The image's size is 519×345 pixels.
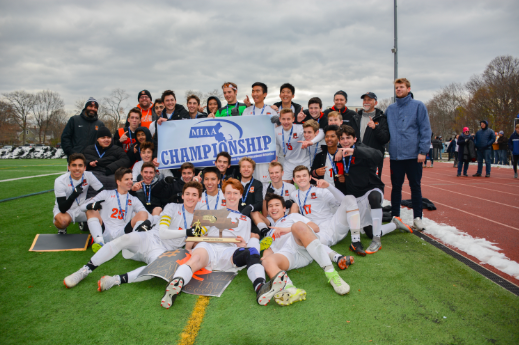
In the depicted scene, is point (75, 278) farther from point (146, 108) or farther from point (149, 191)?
point (146, 108)

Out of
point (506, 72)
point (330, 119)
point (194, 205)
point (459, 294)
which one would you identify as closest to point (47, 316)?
point (194, 205)

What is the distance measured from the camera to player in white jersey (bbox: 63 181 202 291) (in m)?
3.13

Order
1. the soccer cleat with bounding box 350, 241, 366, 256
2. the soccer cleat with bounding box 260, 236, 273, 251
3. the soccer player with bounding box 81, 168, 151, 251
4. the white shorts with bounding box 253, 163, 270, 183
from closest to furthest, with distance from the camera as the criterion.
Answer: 1. the soccer cleat with bounding box 260, 236, 273, 251
2. the soccer cleat with bounding box 350, 241, 366, 256
3. the soccer player with bounding box 81, 168, 151, 251
4. the white shorts with bounding box 253, 163, 270, 183

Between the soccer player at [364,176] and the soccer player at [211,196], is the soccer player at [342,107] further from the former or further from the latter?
the soccer player at [211,196]

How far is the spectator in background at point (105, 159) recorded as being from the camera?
5191 millimetres

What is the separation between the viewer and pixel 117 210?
4.50 metres

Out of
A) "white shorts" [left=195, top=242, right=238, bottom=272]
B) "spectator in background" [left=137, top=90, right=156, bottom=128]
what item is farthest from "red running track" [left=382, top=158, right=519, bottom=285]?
"spectator in background" [left=137, top=90, right=156, bottom=128]

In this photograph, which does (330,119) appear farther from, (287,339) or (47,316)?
(47,316)

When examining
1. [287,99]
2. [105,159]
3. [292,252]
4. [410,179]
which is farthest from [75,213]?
[410,179]

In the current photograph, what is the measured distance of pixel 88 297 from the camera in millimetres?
2881

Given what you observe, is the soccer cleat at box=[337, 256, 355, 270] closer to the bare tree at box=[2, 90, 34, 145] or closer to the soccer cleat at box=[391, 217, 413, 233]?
the soccer cleat at box=[391, 217, 413, 233]

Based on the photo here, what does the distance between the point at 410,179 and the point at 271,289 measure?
3.49m

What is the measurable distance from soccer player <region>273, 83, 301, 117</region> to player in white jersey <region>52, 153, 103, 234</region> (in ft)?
11.8

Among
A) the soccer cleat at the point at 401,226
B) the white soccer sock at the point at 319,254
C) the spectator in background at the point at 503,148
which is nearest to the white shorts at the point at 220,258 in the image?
the white soccer sock at the point at 319,254
